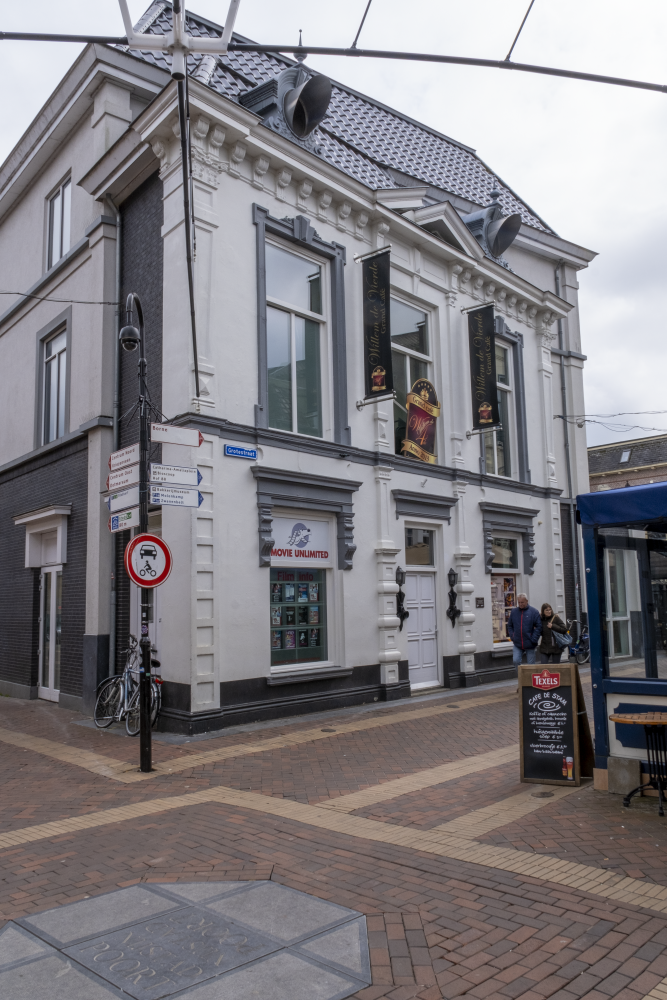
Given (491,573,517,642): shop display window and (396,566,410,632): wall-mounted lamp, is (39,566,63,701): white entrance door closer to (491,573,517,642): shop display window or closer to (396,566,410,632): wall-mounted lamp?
(396,566,410,632): wall-mounted lamp

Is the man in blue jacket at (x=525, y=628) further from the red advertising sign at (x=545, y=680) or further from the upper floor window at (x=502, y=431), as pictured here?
the red advertising sign at (x=545, y=680)

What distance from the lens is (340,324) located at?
13750mm

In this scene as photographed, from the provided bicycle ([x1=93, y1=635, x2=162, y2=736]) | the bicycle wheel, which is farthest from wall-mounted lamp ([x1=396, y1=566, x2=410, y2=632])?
the bicycle wheel

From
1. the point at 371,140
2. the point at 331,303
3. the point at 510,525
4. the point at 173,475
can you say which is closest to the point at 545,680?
the point at 173,475

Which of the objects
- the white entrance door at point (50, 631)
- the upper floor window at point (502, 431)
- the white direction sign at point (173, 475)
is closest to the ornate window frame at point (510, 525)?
the upper floor window at point (502, 431)

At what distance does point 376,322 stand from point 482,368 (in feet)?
12.0

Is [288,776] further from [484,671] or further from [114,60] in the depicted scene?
[114,60]

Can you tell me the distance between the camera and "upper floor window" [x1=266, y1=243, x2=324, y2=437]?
1281 centimetres

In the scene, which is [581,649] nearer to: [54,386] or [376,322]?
[376,322]

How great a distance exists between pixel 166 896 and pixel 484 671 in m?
12.1

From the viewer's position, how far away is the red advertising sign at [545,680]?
7449 mm

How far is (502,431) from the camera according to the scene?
18.7 m

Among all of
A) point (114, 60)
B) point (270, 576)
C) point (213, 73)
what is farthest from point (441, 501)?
point (114, 60)

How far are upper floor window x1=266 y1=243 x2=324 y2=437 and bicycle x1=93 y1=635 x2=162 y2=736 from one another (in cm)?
428
